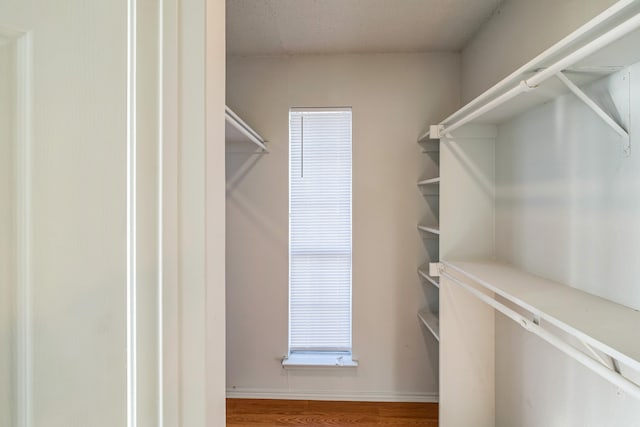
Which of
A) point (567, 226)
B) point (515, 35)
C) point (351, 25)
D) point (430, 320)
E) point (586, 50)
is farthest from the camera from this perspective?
point (430, 320)

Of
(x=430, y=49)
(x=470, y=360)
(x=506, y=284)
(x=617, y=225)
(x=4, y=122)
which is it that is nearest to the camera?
(x=4, y=122)

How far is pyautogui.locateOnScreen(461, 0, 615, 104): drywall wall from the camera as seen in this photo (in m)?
1.27

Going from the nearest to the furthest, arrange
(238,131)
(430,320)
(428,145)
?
(238,131)
(430,320)
(428,145)

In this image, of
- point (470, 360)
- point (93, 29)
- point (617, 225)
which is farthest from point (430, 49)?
point (93, 29)

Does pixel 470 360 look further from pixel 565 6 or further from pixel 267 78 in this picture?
pixel 267 78

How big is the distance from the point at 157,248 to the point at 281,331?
2119 mm

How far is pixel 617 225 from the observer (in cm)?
104

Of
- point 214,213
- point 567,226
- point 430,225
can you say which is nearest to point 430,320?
point 430,225

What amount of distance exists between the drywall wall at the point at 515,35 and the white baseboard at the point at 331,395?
7.35 ft

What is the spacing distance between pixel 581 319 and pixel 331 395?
6.42ft

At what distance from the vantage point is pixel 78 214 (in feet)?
1.47

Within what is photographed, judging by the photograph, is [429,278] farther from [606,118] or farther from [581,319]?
[606,118]

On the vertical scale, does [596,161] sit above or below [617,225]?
above

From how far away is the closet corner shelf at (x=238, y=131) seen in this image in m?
1.54
